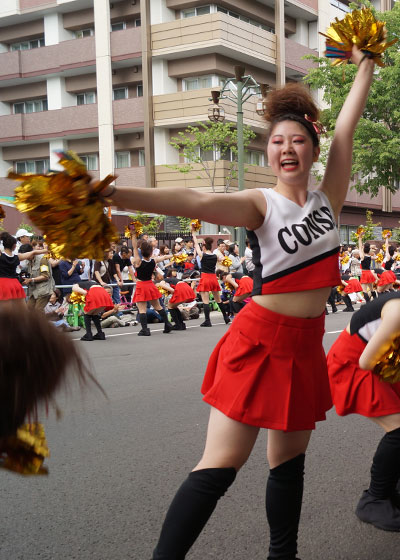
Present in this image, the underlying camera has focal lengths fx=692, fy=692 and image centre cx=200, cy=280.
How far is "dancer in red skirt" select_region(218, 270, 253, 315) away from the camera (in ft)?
46.4

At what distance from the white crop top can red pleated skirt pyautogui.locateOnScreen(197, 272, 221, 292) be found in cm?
1178

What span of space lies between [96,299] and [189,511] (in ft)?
31.5

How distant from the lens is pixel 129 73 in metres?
32.6

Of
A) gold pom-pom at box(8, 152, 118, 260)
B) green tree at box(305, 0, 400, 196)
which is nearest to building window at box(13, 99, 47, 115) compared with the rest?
green tree at box(305, 0, 400, 196)

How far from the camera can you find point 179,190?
2.22 meters

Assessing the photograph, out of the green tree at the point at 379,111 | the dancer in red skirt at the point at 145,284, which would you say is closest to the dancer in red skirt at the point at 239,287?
the dancer in red skirt at the point at 145,284

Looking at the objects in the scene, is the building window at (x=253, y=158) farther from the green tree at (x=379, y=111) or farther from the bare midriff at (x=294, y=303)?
the bare midriff at (x=294, y=303)

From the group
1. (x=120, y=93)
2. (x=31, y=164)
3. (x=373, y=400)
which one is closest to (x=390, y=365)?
(x=373, y=400)

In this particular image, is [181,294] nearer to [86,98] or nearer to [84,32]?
[86,98]

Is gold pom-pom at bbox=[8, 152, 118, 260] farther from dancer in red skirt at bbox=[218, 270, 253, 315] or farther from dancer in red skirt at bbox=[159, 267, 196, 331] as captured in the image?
dancer in red skirt at bbox=[218, 270, 253, 315]

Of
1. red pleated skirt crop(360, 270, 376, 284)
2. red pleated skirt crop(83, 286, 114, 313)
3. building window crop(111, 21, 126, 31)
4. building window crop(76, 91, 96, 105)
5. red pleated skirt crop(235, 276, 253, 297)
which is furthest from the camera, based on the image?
building window crop(76, 91, 96, 105)

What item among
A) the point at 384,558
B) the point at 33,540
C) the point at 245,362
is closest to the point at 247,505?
the point at 384,558

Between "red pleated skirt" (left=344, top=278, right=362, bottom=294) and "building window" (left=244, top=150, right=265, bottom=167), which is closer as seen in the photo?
"red pleated skirt" (left=344, top=278, right=362, bottom=294)

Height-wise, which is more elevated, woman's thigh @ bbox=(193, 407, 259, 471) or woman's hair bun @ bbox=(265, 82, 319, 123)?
woman's hair bun @ bbox=(265, 82, 319, 123)
